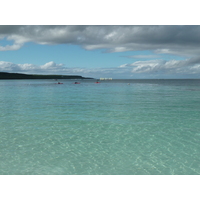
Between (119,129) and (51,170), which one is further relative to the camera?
(119,129)

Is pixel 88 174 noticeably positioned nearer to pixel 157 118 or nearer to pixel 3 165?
pixel 3 165

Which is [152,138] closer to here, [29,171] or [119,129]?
[119,129]

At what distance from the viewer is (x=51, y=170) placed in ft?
41.3

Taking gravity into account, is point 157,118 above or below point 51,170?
above

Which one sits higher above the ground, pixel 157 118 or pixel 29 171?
pixel 157 118

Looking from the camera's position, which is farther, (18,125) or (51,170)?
(18,125)

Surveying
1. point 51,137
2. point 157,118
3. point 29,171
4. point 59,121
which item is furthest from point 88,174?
point 157,118

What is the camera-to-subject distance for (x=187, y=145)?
54.5 ft

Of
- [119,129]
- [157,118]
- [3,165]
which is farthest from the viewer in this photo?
[157,118]

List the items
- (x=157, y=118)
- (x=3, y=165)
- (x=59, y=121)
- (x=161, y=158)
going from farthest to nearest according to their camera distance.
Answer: (x=157, y=118)
(x=59, y=121)
(x=161, y=158)
(x=3, y=165)

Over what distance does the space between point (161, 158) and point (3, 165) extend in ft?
35.6

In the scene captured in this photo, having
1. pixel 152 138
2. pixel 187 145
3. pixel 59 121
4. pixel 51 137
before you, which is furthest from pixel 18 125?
pixel 187 145

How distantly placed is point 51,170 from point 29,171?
53.4 inches

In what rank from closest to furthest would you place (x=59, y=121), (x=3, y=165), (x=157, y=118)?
(x=3, y=165) → (x=59, y=121) → (x=157, y=118)
